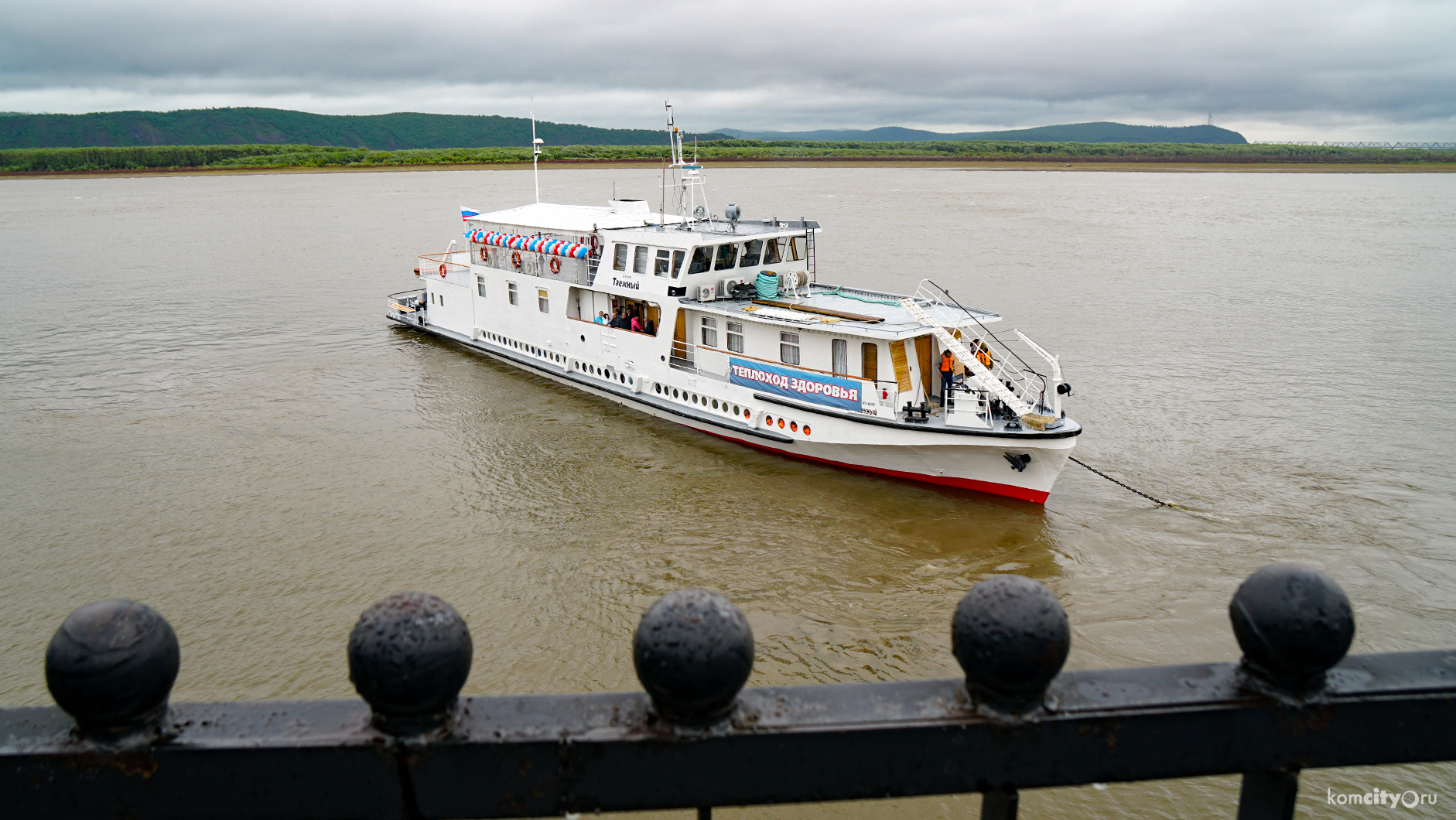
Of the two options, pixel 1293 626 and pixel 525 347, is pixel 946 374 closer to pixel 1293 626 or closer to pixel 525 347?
pixel 525 347

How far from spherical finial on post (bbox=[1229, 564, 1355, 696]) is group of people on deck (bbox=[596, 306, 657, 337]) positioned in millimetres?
19527

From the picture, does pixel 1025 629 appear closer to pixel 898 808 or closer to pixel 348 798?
pixel 348 798

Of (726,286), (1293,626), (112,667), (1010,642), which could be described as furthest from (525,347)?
(1293,626)

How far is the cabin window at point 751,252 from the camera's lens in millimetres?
21109

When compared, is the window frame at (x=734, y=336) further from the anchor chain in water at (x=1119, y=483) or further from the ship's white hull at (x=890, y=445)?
the anchor chain in water at (x=1119, y=483)

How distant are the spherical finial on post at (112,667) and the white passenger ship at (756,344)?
14.9 meters

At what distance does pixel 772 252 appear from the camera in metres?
21.8

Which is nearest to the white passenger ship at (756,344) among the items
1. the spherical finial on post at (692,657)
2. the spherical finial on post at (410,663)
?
the spherical finial on post at (692,657)

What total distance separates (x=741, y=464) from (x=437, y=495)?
19.8 ft

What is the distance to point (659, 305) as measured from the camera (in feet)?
66.9

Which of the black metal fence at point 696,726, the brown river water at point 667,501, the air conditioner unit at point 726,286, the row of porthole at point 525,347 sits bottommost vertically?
the brown river water at point 667,501

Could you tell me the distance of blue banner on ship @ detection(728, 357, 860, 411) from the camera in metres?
17.2

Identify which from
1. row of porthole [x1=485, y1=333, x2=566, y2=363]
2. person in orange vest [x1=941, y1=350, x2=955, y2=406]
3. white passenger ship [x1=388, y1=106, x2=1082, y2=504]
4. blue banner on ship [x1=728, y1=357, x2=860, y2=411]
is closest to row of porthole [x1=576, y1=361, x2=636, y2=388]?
white passenger ship [x1=388, y1=106, x2=1082, y2=504]

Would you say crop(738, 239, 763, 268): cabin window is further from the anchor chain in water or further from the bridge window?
the anchor chain in water
